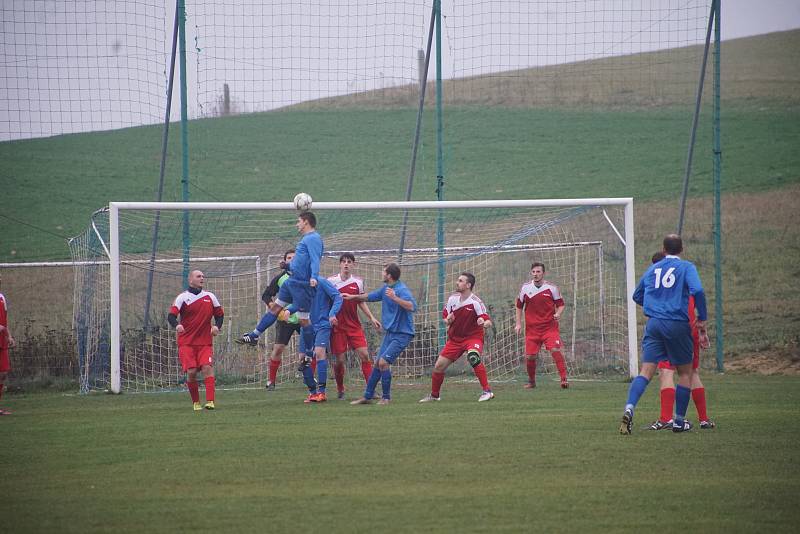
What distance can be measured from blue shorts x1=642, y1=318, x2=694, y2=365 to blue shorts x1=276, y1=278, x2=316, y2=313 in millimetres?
5042

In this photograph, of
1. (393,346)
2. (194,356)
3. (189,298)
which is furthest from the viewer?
(393,346)

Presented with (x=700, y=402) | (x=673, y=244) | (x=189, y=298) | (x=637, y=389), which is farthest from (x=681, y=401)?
(x=189, y=298)

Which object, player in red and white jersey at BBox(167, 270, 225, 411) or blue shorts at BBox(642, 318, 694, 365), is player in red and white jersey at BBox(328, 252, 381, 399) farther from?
blue shorts at BBox(642, 318, 694, 365)

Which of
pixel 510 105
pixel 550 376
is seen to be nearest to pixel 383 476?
pixel 550 376

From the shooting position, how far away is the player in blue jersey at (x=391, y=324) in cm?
1266

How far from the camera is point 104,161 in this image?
3775 cm

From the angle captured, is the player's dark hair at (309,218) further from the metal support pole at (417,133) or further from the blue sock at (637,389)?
the blue sock at (637,389)

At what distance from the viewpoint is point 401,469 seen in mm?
7863

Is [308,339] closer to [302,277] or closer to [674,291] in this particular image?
[302,277]

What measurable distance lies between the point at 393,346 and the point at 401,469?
4872 millimetres

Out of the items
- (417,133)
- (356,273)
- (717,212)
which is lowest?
(356,273)

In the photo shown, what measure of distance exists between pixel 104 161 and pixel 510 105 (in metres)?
17.7

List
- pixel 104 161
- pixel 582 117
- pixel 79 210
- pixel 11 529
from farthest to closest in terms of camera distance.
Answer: pixel 582 117 < pixel 104 161 < pixel 79 210 < pixel 11 529

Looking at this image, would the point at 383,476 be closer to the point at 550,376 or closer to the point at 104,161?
the point at 550,376
